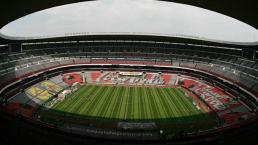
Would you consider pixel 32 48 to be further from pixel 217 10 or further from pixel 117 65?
pixel 217 10

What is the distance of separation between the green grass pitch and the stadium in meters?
0.11

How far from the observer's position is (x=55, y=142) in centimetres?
2098

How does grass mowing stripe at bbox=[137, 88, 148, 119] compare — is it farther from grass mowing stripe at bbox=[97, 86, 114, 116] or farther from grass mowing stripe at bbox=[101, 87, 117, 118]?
grass mowing stripe at bbox=[97, 86, 114, 116]

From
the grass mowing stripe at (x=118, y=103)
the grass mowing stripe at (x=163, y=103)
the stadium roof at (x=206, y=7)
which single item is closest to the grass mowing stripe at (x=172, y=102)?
the grass mowing stripe at (x=163, y=103)

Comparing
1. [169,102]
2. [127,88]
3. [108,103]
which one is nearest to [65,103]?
[108,103]

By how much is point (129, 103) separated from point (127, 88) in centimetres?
892

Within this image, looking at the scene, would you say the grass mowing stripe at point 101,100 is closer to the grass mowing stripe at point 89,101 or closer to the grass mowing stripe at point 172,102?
the grass mowing stripe at point 89,101

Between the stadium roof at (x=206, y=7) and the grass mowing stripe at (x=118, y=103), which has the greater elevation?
the stadium roof at (x=206, y=7)

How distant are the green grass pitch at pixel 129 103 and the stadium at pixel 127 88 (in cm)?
11

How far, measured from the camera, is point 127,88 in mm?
47188

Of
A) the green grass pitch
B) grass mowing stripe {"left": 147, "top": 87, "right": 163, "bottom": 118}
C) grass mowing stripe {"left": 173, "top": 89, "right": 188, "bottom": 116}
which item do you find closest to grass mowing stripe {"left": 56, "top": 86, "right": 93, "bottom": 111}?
the green grass pitch

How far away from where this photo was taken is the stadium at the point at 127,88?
22906 mm

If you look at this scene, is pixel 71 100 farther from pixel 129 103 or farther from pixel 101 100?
pixel 129 103

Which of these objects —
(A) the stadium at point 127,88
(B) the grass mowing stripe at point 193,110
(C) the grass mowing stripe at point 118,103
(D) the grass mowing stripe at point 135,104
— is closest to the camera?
(A) the stadium at point 127,88
